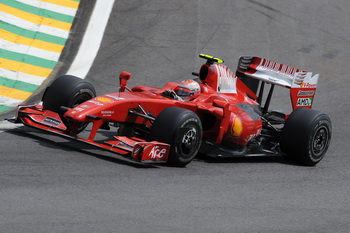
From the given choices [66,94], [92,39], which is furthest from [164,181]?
[92,39]

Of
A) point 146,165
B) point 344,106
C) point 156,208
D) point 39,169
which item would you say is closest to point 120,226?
point 156,208

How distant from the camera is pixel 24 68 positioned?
44.3 ft

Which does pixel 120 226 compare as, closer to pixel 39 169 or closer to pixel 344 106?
pixel 39 169

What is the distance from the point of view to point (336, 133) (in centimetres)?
1255

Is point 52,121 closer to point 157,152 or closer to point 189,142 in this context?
point 157,152

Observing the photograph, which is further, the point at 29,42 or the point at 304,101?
the point at 29,42

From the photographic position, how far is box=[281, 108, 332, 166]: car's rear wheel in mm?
10086

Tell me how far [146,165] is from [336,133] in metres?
4.99

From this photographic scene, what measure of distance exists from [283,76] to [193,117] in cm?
262

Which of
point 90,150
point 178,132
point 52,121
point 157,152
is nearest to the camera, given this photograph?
point 157,152

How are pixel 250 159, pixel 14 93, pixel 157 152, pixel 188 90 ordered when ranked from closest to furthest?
pixel 157 152 < pixel 188 90 < pixel 250 159 < pixel 14 93

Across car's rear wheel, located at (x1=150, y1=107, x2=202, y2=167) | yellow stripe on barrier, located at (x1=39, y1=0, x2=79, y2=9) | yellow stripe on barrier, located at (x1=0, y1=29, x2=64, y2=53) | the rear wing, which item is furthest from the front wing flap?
yellow stripe on barrier, located at (x1=39, y1=0, x2=79, y2=9)

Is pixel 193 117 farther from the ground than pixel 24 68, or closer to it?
farther from the ground

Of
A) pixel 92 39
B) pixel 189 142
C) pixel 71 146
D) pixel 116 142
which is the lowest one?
pixel 71 146
